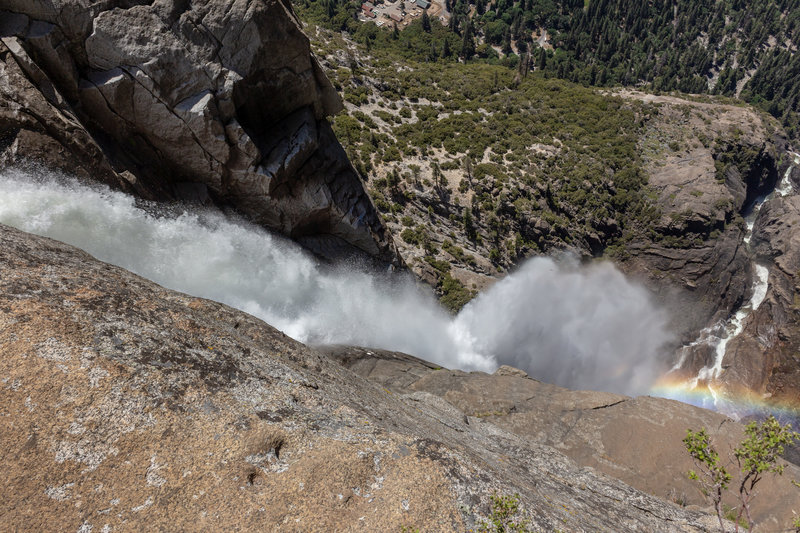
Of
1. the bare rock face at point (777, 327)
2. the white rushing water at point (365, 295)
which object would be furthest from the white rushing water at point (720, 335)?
the white rushing water at point (365, 295)

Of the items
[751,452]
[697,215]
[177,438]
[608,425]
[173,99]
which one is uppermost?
[173,99]

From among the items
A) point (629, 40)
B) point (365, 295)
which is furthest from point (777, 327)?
point (629, 40)

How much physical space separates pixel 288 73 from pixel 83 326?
2058cm

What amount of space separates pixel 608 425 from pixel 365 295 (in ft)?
64.2

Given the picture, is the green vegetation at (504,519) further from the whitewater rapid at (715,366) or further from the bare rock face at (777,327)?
the bare rock face at (777,327)

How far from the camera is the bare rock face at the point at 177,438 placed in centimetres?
539

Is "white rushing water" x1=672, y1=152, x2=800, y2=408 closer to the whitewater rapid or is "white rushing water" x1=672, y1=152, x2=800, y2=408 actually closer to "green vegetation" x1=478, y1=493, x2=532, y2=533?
the whitewater rapid

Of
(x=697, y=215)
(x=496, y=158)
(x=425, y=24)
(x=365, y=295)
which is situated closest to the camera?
(x=365, y=295)

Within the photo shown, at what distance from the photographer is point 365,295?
3159cm

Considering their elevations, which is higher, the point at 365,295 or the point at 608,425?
the point at 608,425

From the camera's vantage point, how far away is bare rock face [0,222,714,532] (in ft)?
17.7

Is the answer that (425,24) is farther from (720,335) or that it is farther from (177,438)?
(177,438)

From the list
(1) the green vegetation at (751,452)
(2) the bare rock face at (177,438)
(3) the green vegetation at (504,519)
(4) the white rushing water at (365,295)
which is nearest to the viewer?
(2) the bare rock face at (177,438)

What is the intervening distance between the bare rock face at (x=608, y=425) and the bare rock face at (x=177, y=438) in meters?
7.83
